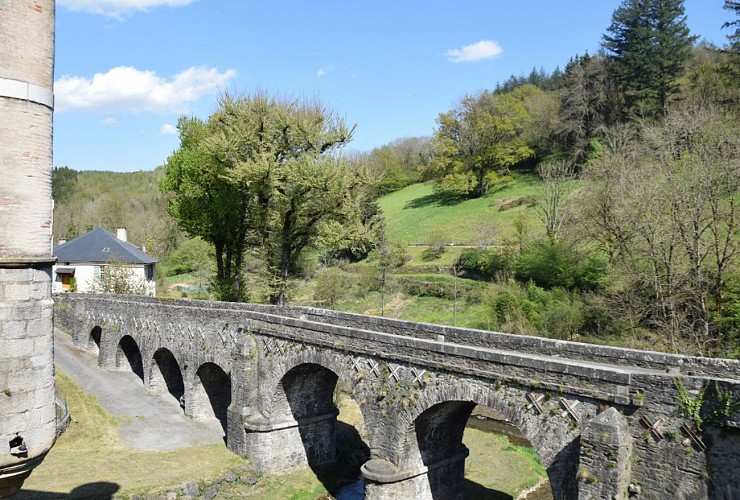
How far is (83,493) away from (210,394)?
8540mm

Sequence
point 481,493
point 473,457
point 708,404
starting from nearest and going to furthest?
1. point 708,404
2. point 481,493
3. point 473,457

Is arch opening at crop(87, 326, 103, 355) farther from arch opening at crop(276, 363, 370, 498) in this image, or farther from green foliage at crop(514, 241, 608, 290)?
green foliage at crop(514, 241, 608, 290)

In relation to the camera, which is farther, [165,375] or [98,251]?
[98,251]

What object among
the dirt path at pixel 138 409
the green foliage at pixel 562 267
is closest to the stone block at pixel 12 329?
the dirt path at pixel 138 409

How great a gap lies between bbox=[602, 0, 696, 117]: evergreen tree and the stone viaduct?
35105mm

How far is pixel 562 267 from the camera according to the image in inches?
1218

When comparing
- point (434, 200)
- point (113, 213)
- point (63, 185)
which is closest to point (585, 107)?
point (434, 200)

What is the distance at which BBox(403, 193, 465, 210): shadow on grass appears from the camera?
5846 cm

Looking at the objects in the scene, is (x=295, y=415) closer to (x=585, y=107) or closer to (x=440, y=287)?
(x=440, y=287)

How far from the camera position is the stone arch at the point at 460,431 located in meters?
11.4

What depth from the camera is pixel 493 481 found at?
64.2ft

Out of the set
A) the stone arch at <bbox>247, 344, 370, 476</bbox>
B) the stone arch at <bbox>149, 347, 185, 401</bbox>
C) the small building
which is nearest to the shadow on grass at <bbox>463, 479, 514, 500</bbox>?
the stone arch at <bbox>247, 344, 370, 476</bbox>

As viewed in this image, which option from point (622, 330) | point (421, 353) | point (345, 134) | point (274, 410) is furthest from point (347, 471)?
point (345, 134)

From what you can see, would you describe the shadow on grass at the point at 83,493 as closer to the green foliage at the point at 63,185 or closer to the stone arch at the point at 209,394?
the stone arch at the point at 209,394
